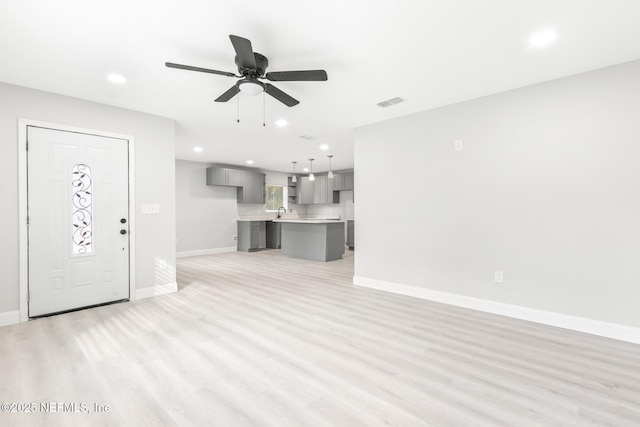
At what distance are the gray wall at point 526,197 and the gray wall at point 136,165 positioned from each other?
10.5 ft

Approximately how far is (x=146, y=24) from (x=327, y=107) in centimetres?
223

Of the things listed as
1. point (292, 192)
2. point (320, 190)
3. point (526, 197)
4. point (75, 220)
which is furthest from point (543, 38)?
point (292, 192)

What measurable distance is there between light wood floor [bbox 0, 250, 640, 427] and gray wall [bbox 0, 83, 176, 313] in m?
0.68

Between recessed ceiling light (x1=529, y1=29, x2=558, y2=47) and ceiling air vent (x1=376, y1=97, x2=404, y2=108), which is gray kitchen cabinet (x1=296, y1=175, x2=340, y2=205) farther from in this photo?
recessed ceiling light (x1=529, y1=29, x2=558, y2=47)

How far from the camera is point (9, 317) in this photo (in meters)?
3.11

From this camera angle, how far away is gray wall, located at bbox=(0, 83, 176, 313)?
10.2ft

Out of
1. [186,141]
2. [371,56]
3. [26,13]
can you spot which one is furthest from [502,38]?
[186,141]

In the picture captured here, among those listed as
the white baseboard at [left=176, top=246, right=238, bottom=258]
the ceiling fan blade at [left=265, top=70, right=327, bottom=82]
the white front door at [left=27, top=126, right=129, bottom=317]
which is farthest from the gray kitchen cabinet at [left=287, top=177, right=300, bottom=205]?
the ceiling fan blade at [left=265, top=70, right=327, bottom=82]

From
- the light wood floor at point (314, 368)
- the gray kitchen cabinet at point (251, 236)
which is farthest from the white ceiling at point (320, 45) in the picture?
the gray kitchen cabinet at point (251, 236)

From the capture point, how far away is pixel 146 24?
Result: 2195 mm

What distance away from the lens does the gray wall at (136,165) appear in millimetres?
3119

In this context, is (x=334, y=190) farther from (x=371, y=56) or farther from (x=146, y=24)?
(x=146, y=24)

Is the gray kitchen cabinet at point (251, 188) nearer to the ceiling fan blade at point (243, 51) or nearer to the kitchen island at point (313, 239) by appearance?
the kitchen island at point (313, 239)

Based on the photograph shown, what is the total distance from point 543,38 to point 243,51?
7.88 ft
